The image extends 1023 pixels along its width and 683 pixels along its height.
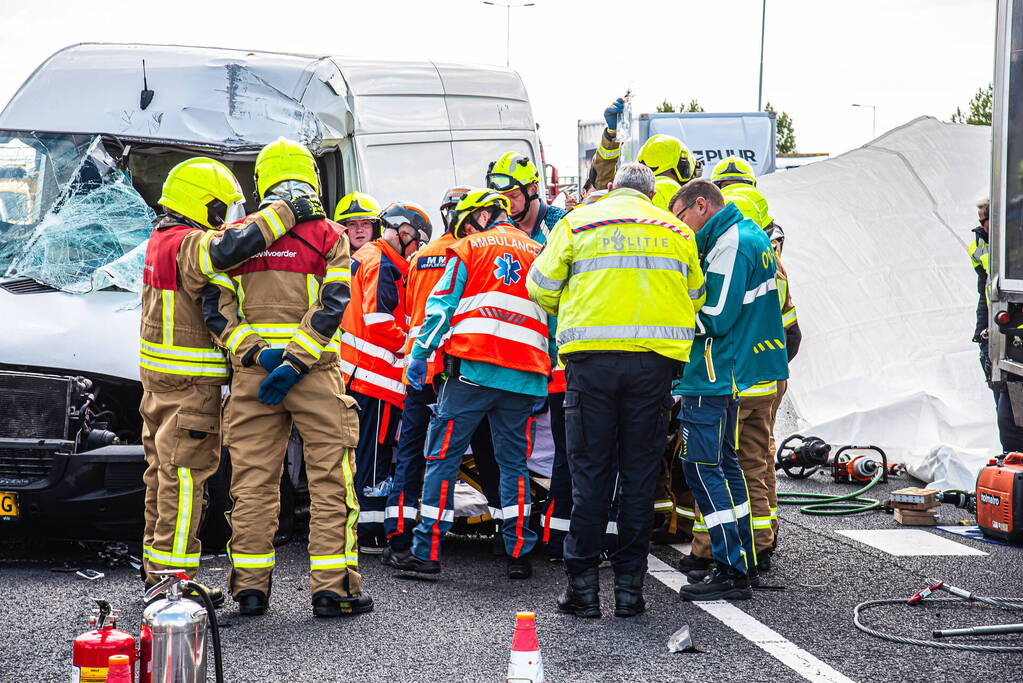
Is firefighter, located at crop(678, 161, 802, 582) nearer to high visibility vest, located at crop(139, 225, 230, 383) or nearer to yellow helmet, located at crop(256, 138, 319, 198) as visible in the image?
yellow helmet, located at crop(256, 138, 319, 198)

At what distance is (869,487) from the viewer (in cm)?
927

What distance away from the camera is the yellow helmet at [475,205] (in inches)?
264

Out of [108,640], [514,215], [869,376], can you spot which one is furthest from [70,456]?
[869,376]

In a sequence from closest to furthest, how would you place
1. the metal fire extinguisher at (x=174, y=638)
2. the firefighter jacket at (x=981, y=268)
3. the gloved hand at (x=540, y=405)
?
the metal fire extinguisher at (x=174, y=638)
the gloved hand at (x=540, y=405)
the firefighter jacket at (x=981, y=268)

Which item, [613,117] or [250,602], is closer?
[250,602]

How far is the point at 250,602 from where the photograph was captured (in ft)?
18.6

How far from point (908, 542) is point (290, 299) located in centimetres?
425

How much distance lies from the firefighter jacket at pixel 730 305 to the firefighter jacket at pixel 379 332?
1870mm

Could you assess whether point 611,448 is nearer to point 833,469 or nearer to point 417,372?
point 417,372

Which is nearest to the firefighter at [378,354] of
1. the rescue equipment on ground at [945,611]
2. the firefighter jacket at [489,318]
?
the firefighter jacket at [489,318]

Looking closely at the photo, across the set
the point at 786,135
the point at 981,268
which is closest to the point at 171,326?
the point at 981,268

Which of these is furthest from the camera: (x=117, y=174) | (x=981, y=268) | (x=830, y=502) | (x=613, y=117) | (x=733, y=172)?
(x=981, y=268)

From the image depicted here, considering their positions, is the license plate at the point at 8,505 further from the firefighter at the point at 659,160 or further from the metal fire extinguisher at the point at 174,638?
the firefighter at the point at 659,160

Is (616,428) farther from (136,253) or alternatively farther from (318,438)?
(136,253)
